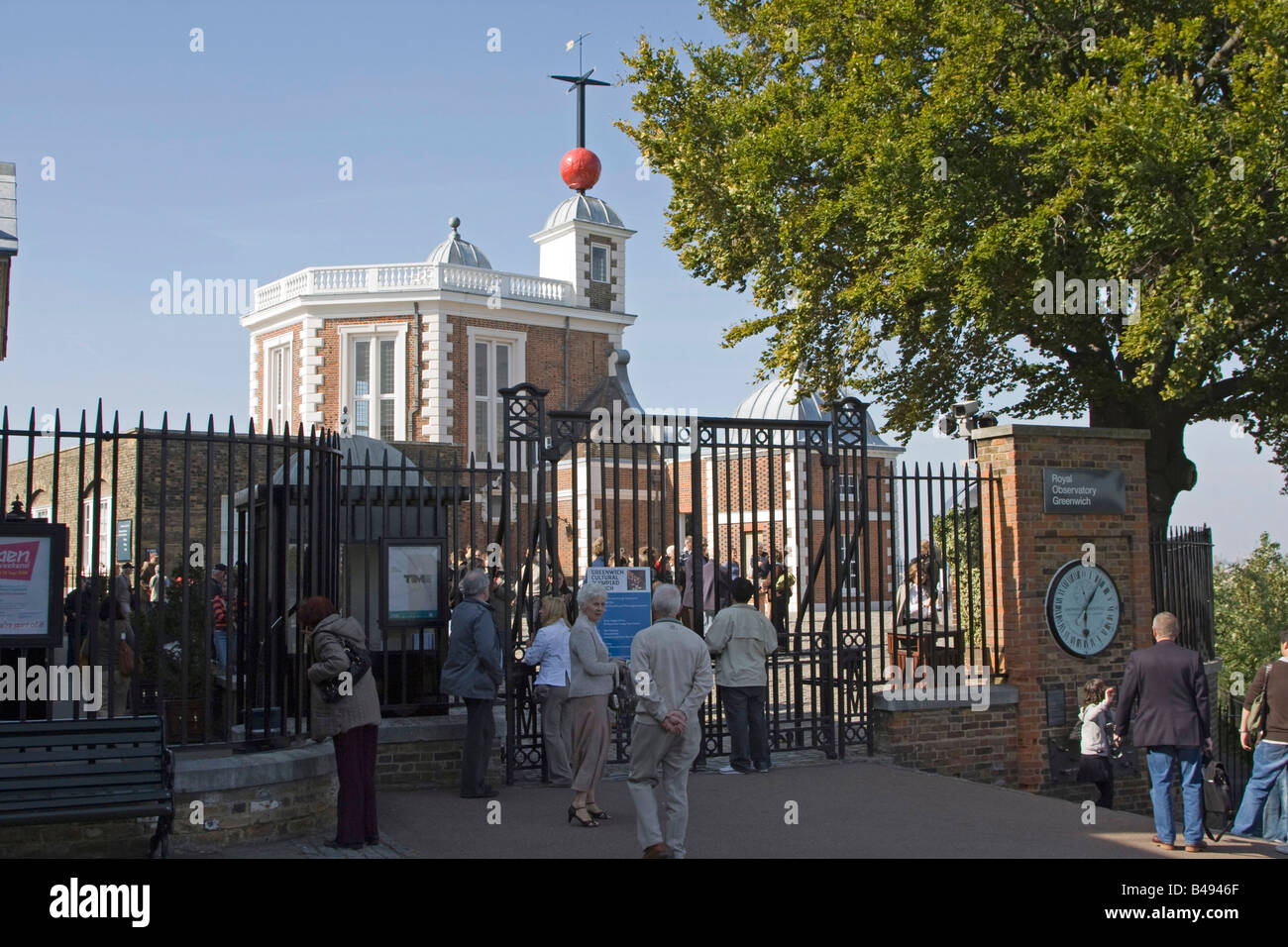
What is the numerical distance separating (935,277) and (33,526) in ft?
39.3

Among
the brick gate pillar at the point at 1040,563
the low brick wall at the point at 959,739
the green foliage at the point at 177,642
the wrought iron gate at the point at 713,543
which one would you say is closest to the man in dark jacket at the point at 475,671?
the wrought iron gate at the point at 713,543

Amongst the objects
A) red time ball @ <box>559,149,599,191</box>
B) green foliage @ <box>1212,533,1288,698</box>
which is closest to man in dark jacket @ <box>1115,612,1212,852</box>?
green foliage @ <box>1212,533,1288,698</box>

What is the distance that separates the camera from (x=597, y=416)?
1031 cm

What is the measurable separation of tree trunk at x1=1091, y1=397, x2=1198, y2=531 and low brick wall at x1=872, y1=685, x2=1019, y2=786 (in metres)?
6.32

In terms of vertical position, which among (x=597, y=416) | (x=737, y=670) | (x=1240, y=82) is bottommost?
(x=737, y=670)

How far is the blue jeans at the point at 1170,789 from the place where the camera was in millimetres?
8328

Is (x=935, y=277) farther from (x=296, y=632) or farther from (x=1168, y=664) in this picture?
(x=296, y=632)

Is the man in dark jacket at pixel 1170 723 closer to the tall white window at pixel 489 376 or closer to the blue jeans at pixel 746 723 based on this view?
the blue jeans at pixel 746 723

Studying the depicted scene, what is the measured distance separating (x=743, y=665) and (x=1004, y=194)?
8.88 m

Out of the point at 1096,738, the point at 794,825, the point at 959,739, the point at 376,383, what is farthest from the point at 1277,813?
the point at 376,383

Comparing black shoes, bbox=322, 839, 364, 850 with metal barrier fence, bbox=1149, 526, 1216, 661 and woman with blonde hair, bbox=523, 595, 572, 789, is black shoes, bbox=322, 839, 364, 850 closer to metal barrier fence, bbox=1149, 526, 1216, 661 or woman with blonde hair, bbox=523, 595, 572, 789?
woman with blonde hair, bbox=523, 595, 572, 789

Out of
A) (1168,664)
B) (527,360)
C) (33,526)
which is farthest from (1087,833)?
(527,360)

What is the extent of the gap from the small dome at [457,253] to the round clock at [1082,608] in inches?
1198

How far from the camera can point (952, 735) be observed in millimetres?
11578
